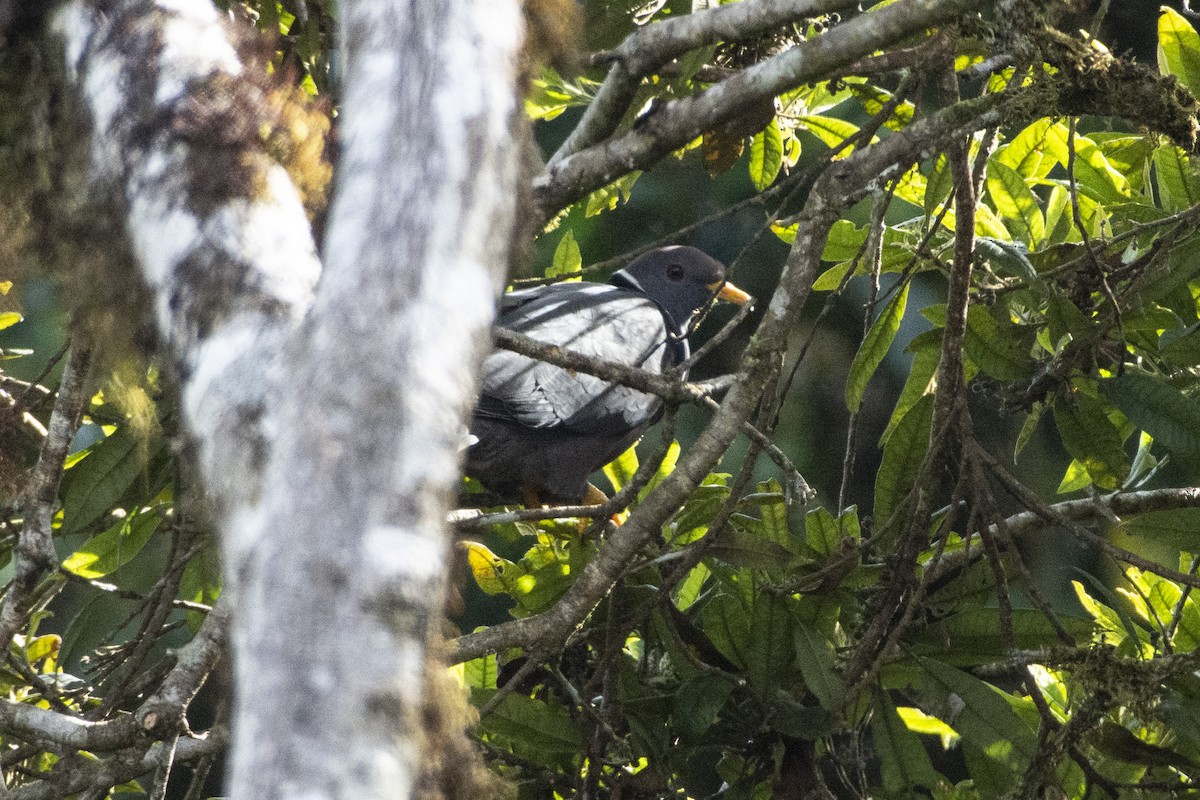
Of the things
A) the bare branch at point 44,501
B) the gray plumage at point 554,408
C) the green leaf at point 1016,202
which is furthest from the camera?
the gray plumage at point 554,408

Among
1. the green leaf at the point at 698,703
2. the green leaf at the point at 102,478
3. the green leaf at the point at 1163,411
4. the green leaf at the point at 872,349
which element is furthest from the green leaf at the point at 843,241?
the green leaf at the point at 102,478

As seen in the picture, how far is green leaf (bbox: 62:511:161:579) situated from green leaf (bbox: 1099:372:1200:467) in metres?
2.28

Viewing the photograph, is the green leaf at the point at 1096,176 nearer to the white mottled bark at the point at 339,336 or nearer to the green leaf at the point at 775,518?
the green leaf at the point at 775,518

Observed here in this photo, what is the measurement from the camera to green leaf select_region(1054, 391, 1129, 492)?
8.70ft

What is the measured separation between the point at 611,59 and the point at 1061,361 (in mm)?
1167

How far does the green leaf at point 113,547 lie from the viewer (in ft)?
10.4

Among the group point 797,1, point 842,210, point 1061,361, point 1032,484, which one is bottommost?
point 1032,484

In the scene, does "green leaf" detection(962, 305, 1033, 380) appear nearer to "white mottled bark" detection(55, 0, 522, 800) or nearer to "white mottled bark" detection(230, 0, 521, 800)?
"white mottled bark" detection(55, 0, 522, 800)

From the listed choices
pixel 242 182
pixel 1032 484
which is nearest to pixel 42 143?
pixel 242 182

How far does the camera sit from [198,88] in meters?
1.34

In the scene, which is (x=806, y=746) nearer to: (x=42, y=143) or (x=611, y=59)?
(x=611, y=59)

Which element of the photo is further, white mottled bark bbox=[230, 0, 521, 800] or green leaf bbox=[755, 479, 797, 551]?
green leaf bbox=[755, 479, 797, 551]

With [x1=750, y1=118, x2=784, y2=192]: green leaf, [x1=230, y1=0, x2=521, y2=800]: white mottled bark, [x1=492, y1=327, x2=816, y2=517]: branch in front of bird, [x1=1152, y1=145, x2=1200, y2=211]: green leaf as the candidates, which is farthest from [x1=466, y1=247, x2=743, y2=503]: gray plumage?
[x1=230, y1=0, x2=521, y2=800]: white mottled bark

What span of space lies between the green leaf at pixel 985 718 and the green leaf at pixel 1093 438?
55cm
